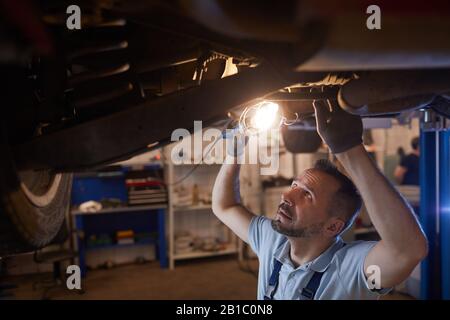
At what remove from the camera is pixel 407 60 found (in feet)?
1.82

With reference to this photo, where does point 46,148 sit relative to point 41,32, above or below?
below

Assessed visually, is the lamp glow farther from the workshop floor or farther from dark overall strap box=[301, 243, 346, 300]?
the workshop floor

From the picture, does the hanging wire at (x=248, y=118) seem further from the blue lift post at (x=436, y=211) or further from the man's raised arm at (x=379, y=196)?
the blue lift post at (x=436, y=211)

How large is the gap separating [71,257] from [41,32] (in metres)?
3.20

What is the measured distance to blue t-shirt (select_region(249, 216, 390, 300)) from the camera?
1.08 metres

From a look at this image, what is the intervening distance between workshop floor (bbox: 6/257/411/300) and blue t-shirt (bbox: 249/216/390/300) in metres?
2.00

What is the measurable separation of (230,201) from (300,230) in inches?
14.1

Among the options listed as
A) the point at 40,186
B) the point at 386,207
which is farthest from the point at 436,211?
the point at 40,186

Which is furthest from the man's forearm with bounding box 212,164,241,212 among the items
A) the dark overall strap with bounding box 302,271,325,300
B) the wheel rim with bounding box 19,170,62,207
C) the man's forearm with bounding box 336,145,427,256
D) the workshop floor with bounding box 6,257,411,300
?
the workshop floor with bounding box 6,257,411,300

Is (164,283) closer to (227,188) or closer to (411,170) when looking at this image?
(227,188)

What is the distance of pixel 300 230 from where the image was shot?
120cm
